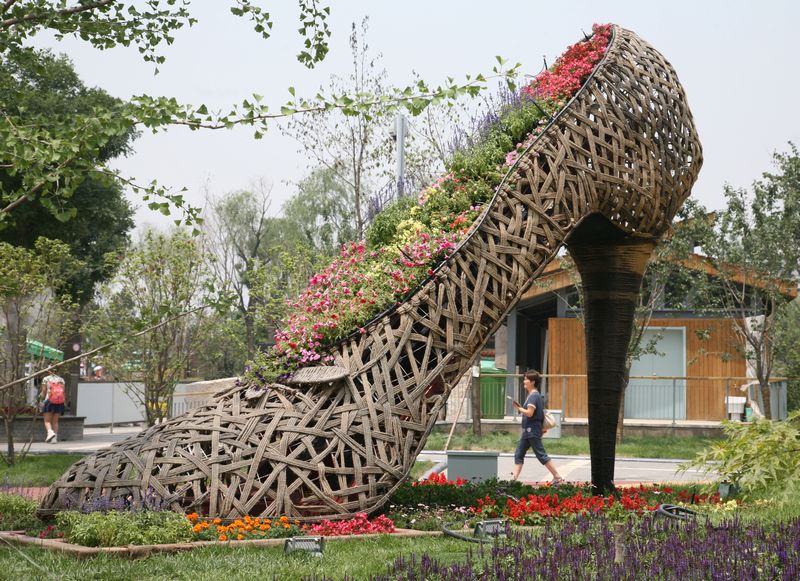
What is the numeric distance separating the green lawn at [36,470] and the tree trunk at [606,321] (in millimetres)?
5753

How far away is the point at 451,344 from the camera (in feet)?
23.4

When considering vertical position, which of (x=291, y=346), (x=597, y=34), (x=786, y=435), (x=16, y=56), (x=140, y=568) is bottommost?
(x=140, y=568)

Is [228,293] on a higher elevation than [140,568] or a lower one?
higher

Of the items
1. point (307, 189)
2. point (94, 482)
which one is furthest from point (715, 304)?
point (307, 189)

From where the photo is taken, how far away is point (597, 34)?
8.75 m

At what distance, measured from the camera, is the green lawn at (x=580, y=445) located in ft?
57.9

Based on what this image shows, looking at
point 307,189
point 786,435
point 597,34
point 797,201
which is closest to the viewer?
point 786,435

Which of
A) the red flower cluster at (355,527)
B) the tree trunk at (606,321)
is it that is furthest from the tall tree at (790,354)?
the red flower cluster at (355,527)

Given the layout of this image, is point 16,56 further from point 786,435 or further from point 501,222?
point 786,435

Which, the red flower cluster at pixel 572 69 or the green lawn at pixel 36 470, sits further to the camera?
the green lawn at pixel 36 470

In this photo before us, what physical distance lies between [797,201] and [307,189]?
93.0 feet

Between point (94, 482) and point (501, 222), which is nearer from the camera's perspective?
point (94, 482)

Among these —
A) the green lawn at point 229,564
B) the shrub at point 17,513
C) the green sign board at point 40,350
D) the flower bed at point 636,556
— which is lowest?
the shrub at point 17,513

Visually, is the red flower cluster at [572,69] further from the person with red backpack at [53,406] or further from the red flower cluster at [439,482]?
the person with red backpack at [53,406]
